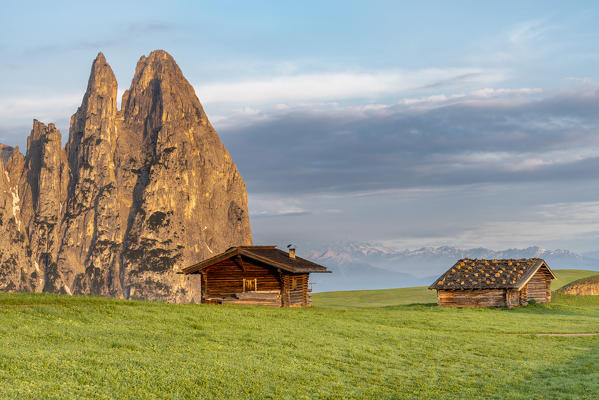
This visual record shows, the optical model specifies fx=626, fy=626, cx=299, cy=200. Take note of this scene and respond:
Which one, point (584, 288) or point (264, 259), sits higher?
point (264, 259)

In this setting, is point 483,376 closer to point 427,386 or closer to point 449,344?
point 427,386

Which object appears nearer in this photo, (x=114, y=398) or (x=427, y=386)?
(x=114, y=398)

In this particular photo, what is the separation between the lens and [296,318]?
119 ft

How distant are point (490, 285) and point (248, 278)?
74.1ft

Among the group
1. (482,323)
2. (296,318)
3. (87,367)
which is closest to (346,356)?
(87,367)

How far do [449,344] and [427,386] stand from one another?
996 cm

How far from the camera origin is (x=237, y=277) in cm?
5009

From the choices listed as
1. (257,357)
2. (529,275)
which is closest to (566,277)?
(529,275)

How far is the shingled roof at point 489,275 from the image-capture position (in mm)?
57219

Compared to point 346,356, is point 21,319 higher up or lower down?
higher up

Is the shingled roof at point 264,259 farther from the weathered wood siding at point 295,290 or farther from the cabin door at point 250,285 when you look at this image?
the cabin door at point 250,285

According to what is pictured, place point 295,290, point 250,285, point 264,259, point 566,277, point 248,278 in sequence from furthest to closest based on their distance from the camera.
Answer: point 566,277
point 295,290
point 248,278
point 250,285
point 264,259

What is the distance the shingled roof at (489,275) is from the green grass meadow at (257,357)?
1972 centimetres

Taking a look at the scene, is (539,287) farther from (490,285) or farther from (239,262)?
(239,262)
